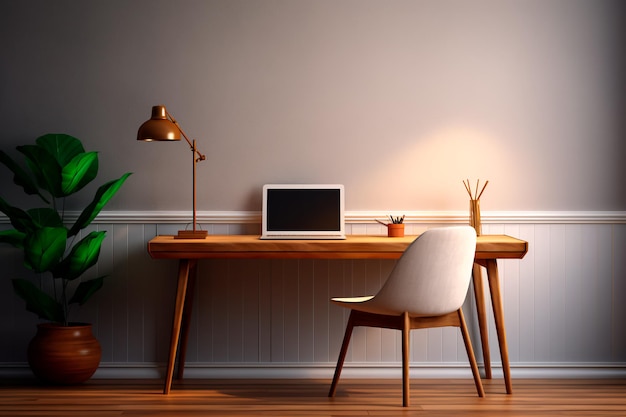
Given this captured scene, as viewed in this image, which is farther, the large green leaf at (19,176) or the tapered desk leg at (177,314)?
the large green leaf at (19,176)

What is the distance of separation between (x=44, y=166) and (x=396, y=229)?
1.73m

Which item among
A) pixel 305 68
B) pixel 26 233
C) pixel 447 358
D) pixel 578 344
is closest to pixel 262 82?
pixel 305 68

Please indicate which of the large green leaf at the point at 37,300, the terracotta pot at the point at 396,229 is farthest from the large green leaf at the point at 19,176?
the terracotta pot at the point at 396,229

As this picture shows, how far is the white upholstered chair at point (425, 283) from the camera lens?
306cm

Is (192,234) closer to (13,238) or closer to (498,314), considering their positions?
(13,238)

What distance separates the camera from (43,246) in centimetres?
331

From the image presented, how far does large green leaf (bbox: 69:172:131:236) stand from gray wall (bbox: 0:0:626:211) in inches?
12.2

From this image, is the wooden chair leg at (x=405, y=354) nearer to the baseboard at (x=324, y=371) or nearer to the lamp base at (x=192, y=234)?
the baseboard at (x=324, y=371)

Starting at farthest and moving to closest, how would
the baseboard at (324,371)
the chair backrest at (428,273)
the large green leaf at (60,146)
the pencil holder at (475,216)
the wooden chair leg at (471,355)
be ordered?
the baseboard at (324,371) < the pencil holder at (475,216) < the large green leaf at (60,146) < the wooden chair leg at (471,355) < the chair backrest at (428,273)

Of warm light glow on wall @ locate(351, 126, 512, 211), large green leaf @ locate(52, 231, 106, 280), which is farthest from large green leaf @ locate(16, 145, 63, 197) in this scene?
warm light glow on wall @ locate(351, 126, 512, 211)

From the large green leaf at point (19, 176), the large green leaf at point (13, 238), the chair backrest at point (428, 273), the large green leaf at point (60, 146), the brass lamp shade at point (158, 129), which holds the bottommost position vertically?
the chair backrest at point (428, 273)

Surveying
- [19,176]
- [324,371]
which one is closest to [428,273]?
[324,371]

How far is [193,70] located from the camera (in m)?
3.80

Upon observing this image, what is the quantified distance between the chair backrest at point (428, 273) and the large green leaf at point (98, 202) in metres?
1.36
